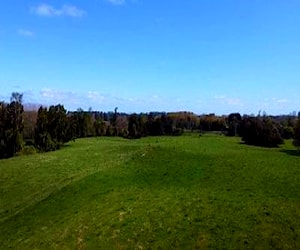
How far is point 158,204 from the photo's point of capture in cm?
3556

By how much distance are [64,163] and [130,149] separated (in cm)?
1133

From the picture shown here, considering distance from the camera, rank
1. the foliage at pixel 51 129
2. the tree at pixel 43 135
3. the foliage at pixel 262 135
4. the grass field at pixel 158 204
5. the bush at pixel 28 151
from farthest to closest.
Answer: the foliage at pixel 262 135, the foliage at pixel 51 129, the tree at pixel 43 135, the bush at pixel 28 151, the grass field at pixel 158 204

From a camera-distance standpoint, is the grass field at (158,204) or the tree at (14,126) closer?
the grass field at (158,204)

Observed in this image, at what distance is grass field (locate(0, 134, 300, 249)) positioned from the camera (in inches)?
1179

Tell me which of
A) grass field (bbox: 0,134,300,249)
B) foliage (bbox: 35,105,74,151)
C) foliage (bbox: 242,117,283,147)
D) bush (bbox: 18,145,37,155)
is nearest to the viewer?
grass field (bbox: 0,134,300,249)

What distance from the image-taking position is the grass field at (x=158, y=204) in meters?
29.9

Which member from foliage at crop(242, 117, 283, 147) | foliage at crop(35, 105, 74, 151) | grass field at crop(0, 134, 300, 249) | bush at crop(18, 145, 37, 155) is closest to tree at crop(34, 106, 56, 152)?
foliage at crop(35, 105, 74, 151)

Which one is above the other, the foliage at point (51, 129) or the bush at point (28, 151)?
the foliage at point (51, 129)

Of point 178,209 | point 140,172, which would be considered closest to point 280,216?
point 178,209

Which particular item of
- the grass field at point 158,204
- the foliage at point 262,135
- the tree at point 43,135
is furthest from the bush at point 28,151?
the foliage at point 262,135

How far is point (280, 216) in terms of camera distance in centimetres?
3142

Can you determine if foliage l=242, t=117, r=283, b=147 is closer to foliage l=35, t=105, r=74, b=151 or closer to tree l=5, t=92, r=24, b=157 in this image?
foliage l=35, t=105, r=74, b=151

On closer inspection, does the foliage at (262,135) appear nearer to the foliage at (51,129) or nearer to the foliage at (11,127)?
the foliage at (51,129)

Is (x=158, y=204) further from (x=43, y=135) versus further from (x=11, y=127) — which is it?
(x=11, y=127)
